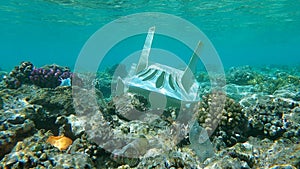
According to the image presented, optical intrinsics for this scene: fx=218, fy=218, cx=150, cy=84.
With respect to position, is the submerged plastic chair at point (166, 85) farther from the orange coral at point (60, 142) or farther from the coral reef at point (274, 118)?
the orange coral at point (60, 142)

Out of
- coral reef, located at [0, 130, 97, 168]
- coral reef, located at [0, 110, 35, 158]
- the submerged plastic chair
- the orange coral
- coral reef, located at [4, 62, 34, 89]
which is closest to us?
coral reef, located at [0, 130, 97, 168]

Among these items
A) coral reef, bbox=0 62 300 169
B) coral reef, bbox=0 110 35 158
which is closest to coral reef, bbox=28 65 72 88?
coral reef, bbox=0 62 300 169

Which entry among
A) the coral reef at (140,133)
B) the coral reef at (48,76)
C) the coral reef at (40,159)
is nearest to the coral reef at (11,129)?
the coral reef at (140,133)

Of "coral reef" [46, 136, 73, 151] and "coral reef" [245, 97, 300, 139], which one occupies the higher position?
"coral reef" [245, 97, 300, 139]

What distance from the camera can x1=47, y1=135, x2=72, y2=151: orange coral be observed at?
425 centimetres

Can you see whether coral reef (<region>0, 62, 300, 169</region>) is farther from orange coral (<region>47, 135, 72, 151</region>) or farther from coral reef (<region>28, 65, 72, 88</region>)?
coral reef (<region>28, 65, 72, 88</region>)

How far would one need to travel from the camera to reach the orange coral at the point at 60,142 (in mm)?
4246

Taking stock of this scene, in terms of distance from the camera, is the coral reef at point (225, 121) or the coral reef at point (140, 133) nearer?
the coral reef at point (140, 133)

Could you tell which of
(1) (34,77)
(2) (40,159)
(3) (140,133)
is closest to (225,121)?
(3) (140,133)

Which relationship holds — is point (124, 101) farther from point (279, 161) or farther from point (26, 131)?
point (279, 161)

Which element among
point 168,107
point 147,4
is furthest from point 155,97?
point 147,4

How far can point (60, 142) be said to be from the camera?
4.33m

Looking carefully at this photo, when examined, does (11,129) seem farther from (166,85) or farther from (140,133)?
(166,85)

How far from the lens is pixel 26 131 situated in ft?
13.9
